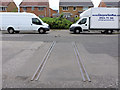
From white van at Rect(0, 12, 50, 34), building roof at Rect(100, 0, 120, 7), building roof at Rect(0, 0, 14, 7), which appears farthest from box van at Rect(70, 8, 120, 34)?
building roof at Rect(0, 0, 14, 7)

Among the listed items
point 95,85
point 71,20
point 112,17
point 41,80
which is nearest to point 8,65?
point 41,80

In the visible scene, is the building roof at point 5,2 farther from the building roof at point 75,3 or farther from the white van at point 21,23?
the white van at point 21,23

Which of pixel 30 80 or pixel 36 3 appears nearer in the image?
pixel 30 80

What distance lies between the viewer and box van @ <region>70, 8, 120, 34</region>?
667 inches

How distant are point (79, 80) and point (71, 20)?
2508cm

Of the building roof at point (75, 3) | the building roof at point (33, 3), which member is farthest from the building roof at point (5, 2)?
the building roof at point (75, 3)

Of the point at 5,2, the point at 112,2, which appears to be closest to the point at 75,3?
the point at 112,2

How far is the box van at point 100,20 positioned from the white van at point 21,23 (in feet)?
13.2

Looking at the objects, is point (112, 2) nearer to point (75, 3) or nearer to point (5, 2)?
point (75, 3)

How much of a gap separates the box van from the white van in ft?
13.2

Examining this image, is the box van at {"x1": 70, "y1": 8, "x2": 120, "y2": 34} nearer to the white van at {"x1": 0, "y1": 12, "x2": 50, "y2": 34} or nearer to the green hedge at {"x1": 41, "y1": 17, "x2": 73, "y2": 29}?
the white van at {"x1": 0, "y1": 12, "x2": 50, "y2": 34}

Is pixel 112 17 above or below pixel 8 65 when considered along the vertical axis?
above

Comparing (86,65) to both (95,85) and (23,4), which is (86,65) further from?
(23,4)

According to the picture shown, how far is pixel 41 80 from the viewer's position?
3.99m
